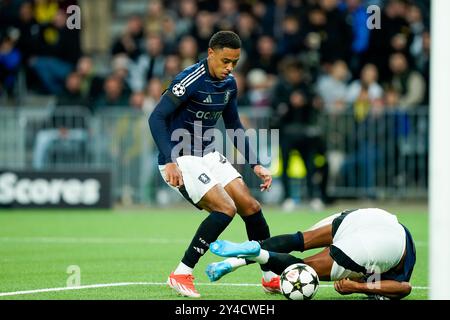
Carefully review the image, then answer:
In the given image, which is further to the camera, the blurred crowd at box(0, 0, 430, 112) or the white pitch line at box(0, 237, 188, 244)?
the blurred crowd at box(0, 0, 430, 112)

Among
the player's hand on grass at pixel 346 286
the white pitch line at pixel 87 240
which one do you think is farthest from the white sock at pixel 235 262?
the white pitch line at pixel 87 240

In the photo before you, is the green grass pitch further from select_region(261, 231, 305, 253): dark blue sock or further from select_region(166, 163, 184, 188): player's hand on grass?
select_region(166, 163, 184, 188): player's hand on grass

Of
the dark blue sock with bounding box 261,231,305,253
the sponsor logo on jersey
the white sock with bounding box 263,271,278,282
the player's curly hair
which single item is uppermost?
the player's curly hair

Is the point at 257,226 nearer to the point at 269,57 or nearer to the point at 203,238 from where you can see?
the point at 203,238

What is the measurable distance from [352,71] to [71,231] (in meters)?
8.44

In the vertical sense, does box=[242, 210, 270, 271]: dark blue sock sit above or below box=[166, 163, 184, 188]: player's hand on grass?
below

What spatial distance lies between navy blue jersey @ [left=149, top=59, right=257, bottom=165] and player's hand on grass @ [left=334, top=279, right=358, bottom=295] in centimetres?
192

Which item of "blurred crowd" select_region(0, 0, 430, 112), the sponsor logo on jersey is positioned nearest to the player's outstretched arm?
the sponsor logo on jersey

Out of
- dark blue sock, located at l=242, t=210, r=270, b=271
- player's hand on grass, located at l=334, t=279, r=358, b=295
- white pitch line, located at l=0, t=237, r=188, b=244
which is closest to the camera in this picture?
player's hand on grass, located at l=334, t=279, r=358, b=295

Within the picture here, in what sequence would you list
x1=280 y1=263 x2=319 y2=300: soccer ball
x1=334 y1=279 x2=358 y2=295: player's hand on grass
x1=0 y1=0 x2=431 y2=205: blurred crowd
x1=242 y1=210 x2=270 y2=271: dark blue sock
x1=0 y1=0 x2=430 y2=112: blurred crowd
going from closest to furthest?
x1=280 y1=263 x2=319 y2=300: soccer ball, x1=334 y1=279 x2=358 y2=295: player's hand on grass, x1=242 y1=210 x2=270 y2=271: dark blue sock, x1=0 y1=0 x2=431 y2=205: blurred crowd, x1=0 y1=0 x2=430 y2=112: blurred crowd

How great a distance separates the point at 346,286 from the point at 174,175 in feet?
6.08

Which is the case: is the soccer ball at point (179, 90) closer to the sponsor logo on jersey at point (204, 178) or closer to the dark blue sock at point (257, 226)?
the sponsor logo on jersey at point (204, 178)

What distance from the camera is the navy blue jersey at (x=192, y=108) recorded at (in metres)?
9.63

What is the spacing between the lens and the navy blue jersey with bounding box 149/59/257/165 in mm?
9633
